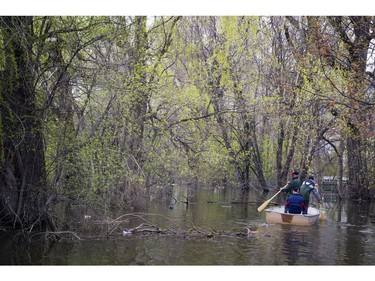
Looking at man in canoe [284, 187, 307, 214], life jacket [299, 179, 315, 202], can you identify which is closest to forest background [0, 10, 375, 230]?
life jacket [299, 179, 315, 202]

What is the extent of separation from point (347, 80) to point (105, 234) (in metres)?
12.1

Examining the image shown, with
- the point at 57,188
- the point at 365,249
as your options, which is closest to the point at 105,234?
the point at 57,188

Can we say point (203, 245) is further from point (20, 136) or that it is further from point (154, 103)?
point (154, 103)

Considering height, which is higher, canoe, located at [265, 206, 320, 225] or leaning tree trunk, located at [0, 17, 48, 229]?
leaning tree trunk, located at [0, 17, 48, 229]

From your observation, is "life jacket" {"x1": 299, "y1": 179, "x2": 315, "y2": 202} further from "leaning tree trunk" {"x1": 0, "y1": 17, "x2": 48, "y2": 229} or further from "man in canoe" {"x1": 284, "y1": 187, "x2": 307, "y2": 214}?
"leaning tree trunk" {"x1": 0, "y1": 17, "x2": 48, "y2": 229}

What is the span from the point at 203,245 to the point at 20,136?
17.3ft

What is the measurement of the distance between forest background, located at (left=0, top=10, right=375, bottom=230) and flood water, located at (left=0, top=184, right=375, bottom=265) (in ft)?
3.89

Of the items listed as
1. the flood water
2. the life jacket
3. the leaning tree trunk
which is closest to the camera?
the flood water

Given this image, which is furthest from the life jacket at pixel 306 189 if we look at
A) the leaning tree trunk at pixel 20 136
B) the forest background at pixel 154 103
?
the leaning tree trunk at pixel 20 136

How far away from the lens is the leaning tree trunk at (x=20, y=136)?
11992 mm

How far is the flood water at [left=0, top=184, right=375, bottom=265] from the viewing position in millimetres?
10758

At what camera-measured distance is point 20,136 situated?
42.2 feet

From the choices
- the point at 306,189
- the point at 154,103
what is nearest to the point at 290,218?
the point at 306,189

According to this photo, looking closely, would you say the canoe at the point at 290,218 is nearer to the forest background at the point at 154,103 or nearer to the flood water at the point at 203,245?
the flood water at the point at 203,245
